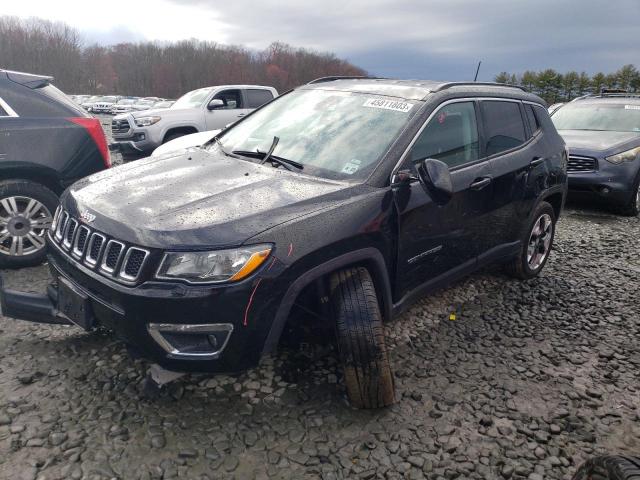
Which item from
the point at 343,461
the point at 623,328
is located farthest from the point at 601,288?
the point at 343,461

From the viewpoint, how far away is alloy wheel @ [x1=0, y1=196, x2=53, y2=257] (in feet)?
13.8

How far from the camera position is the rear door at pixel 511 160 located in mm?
3691

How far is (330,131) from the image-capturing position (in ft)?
10.6

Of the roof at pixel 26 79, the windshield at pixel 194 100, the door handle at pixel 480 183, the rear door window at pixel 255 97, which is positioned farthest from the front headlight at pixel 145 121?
the door handle at pixel 480 183

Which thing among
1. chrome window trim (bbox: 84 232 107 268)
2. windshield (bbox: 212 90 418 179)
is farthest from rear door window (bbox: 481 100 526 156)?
chrome window trim (bbox: 84 232 107 268)

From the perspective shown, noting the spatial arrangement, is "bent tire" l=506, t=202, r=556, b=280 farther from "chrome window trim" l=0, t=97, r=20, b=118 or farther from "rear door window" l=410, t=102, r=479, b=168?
"chrome window trim" l=0, t=97, r=20, b=118

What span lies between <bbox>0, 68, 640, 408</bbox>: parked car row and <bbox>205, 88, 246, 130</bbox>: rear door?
6184 mm

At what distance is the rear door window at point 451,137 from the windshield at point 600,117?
19.7ft

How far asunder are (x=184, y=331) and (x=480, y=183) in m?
2.25

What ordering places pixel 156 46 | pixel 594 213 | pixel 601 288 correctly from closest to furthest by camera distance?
pixel 601 288 → pixel 594 213 → pixel 156 46

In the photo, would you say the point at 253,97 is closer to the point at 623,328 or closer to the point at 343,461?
the point at 623,328

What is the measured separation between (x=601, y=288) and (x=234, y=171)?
3602 millimetres

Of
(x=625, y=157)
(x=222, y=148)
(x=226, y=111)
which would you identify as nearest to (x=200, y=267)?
(x=222, y=148)

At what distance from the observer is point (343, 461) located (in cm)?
235
